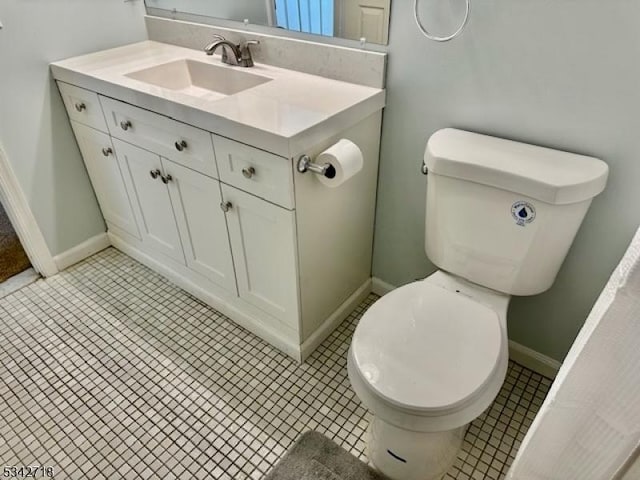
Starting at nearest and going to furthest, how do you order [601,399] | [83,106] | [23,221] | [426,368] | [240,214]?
[601,399], [426,368], [240,214], [83,106], [23,221]

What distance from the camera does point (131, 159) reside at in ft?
5.64

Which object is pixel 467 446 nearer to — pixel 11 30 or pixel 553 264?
pixel 553 264

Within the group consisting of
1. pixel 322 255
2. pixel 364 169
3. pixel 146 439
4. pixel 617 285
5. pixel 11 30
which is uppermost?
pixel 11 30

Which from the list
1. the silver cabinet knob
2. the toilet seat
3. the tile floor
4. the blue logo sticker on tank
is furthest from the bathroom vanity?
the blue logo sticker on tank

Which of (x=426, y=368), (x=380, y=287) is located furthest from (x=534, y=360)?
(x=426, y=368)

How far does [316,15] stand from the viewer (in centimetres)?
145

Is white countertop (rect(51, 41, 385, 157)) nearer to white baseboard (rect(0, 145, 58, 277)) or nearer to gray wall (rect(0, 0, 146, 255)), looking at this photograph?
gray wall (rect(0, 0, 146, 255))

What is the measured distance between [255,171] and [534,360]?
1.20 meters

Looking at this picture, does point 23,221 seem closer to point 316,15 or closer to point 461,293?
point 316,15

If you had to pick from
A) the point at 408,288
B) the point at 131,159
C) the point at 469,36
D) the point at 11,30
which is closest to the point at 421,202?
the point at 408,288

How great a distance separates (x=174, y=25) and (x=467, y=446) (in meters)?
1.96

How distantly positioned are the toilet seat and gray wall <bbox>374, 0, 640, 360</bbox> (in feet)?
1.31

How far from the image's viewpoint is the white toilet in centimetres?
104

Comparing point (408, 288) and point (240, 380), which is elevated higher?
point (408, 288)
